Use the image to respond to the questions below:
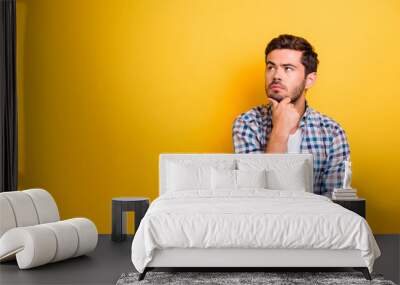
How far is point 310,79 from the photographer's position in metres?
7.43

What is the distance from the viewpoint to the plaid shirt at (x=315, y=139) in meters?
7.33

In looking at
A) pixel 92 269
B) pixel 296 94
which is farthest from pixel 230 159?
pixel 92 269

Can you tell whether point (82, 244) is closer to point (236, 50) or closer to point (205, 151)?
point (205, 151)

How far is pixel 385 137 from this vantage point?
745cm

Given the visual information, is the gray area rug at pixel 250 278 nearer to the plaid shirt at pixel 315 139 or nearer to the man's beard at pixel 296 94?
the plaid shirt at pixel 315 139

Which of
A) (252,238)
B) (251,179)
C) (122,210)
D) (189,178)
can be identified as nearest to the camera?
(252,238)

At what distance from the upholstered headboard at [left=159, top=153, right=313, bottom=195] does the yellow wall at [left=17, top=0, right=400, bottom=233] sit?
44cm

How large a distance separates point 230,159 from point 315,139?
104 centimetres

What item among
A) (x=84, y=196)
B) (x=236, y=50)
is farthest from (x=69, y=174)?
(x=236, y=50)


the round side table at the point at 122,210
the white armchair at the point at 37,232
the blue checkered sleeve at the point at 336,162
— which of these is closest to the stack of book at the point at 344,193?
the blue checkered sleeve at the point at 336,162

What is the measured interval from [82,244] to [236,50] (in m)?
2.92

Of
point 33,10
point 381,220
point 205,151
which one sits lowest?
point 381,220

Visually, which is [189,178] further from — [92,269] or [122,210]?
[92,269]

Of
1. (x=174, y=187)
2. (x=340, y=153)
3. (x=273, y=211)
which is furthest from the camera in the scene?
(x=340, y=153)
